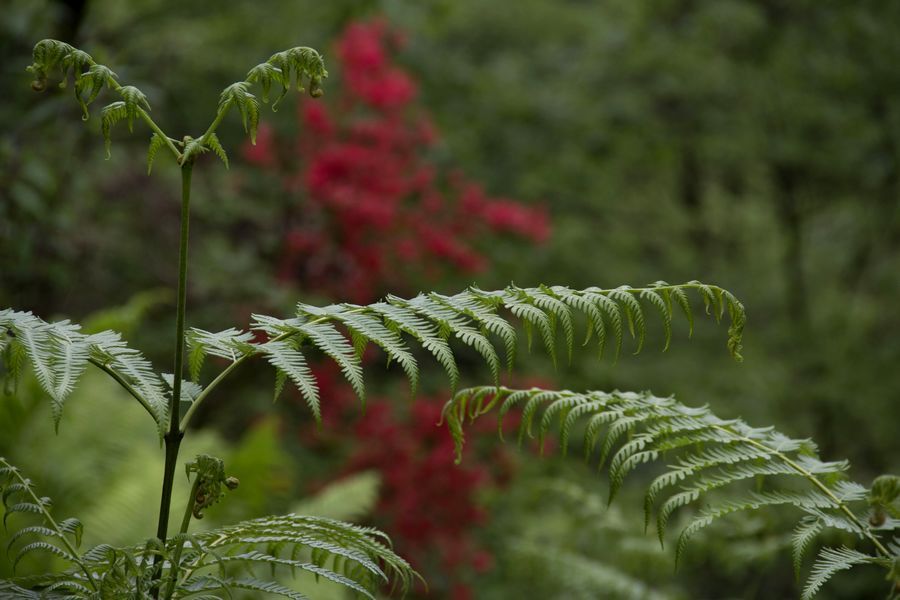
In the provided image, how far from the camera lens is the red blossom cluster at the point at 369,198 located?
4336 millimetres

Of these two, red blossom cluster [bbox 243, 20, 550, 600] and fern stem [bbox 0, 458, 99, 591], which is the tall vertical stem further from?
red blossom cluster [bbox 243, 20, 550, 600]

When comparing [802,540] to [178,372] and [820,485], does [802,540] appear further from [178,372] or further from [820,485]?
[178,372]

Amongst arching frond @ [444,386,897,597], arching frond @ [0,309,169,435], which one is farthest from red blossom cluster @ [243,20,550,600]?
arching frond @ [0,309,169,435]

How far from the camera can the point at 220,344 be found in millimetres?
1151

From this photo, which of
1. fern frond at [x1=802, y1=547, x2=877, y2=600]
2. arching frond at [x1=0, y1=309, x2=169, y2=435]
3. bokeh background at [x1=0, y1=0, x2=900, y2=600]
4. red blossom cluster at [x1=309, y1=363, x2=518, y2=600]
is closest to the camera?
arching frond at [x1=0, y1=309, x2=169, y2=435]

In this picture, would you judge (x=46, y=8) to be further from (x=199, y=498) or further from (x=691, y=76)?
(x=691, y=76)

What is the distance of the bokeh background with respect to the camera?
362 cm

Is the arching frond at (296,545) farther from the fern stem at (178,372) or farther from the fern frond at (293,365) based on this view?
the fern frond at (293,365)

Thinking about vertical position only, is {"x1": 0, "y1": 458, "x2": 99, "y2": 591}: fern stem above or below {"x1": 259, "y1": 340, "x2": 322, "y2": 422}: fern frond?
below

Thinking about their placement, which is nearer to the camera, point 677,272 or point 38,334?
point 38,334

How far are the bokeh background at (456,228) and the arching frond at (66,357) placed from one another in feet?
6.15

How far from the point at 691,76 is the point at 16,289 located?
4.06 meters

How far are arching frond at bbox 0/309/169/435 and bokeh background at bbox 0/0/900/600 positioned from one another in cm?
187

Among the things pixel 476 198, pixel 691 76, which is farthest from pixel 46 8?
pixel 691 76
